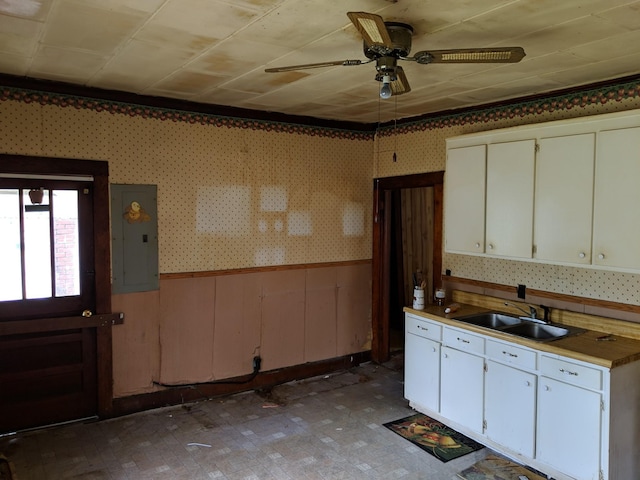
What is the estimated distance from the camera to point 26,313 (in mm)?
3799

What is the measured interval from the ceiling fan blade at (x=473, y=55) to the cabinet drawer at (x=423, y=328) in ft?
7.51

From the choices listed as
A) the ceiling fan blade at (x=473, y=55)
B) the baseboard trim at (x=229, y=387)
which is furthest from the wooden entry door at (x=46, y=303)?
the ceiling fan blade at (x=473, y=55)

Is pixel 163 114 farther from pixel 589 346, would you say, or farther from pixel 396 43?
pixel 589 346

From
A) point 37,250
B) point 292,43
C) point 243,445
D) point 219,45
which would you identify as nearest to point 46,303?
point 37,250

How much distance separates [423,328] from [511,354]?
86cm

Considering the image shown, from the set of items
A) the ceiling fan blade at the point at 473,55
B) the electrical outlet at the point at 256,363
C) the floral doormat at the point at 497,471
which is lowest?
the floral doormat at the point at 497,471

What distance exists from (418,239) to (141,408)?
4.07 m

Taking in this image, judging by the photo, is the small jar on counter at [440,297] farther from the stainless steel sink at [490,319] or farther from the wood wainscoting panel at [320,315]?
the wood wainscoting panel at [320,315]

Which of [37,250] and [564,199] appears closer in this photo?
[564,199]

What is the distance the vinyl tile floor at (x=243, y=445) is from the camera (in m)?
3.32

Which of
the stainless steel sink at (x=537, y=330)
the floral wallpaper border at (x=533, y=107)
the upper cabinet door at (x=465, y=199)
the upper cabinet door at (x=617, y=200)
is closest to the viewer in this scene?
the upper cabinet door at (x=617, y=200)

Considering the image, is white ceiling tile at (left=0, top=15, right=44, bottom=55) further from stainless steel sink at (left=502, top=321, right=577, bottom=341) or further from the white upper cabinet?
stainless steel sink at (left=502, top=321, right=577, bottom=341)

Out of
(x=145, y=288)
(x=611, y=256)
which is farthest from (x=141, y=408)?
(x=611, y=256)

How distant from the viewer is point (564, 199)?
3.43 meters
